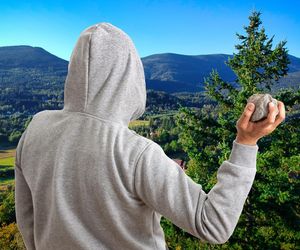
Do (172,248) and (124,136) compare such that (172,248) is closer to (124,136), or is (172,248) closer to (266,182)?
(266,182)

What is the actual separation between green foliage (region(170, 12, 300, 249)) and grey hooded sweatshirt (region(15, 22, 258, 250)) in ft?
38.8

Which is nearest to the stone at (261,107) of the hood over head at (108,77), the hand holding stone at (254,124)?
the hand holding stone at (254,124)

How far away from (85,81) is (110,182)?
34cm

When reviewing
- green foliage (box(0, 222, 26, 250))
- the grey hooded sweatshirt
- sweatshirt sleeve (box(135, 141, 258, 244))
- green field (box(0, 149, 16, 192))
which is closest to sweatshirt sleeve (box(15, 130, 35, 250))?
the grey hooded sweatshirt

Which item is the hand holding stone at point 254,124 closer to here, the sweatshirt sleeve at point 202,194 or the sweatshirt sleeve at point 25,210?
the sweatshirt sleeve at point 202,194

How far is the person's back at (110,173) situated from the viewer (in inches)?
42.6

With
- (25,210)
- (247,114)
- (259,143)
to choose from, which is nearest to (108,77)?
(247,114)

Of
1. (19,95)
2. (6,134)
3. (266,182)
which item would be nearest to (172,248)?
(266,182)

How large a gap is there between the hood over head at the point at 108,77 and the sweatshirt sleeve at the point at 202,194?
240 mm

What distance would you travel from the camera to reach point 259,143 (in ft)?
52.0

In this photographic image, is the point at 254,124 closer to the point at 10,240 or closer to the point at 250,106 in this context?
the point at 250,106

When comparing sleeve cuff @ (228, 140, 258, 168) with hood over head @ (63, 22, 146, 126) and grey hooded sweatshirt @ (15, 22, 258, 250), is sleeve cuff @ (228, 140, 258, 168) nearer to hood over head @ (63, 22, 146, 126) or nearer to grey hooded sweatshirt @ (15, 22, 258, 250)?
grey hooded sweatshirt @ (15, 22, 258, 250)

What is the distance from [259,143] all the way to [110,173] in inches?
606

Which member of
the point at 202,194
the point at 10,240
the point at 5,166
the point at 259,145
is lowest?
the point at 5,166
